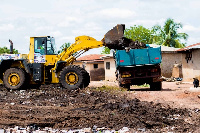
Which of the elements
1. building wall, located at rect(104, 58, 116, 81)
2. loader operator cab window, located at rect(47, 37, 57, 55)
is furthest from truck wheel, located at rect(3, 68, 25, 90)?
building wall, located at rect(104, 58, 116, 81)

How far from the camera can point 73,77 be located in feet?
55.6

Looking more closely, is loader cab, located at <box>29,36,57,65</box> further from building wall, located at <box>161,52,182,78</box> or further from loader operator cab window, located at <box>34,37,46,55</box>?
building wall, located at <box>161,52,182,78</box>

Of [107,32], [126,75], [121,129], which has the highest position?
[107,32]

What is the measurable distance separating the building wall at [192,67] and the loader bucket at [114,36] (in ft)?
25.3

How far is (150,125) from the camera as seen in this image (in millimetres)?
7887

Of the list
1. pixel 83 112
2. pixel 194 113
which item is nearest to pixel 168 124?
pixel 194 113

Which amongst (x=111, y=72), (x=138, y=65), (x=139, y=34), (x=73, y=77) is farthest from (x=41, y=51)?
(x=139, y=34)

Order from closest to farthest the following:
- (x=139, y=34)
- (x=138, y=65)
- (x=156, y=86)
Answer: (x=138, y=65) < (x=156, y=86) < (x=139, y=34)

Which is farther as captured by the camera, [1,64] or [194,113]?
[1,64]

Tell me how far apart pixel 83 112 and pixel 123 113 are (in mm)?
1224

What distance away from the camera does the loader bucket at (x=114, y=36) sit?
54.5 feet

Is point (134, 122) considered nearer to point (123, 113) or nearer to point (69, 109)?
point (123, 113)

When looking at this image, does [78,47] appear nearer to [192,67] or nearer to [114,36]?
[114,36]

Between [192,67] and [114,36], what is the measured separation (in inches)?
373
